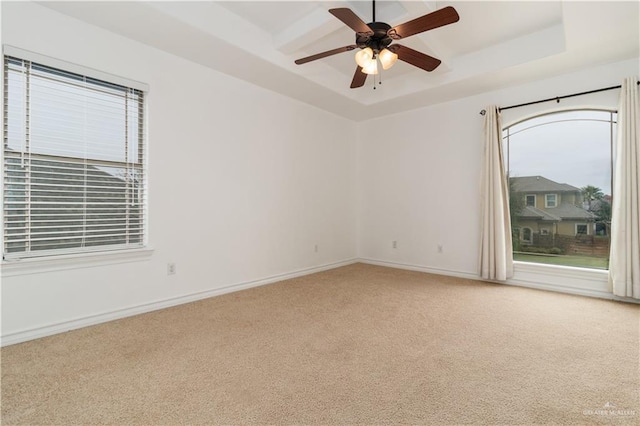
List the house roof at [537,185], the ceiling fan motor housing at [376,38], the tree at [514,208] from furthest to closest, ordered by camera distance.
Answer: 1. the tree at [514,208]
2. the house roof at [537,185]
3. the ceiling fan motor housing at [376,38]

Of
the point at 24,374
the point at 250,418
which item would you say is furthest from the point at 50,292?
the point at 250,418

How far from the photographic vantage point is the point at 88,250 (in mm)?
2684

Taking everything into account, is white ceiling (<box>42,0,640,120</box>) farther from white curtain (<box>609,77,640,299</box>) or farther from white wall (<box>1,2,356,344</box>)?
white curtain (<box>609,77,640,299</box>)

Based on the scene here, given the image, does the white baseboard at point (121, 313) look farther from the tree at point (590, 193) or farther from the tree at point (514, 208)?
the tree at point (590, 193)

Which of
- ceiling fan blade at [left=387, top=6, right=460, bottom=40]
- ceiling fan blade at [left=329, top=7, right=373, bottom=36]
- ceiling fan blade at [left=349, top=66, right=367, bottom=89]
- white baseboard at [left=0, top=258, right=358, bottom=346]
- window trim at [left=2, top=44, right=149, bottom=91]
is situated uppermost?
ceiling fan blade at [left=349, top=66, right=367, bottom=89]

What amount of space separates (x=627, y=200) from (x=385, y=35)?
10.2 feet

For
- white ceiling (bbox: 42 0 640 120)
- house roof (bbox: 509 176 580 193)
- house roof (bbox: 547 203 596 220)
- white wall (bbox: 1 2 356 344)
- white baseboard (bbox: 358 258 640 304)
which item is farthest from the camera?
house roof (bbox: 509 176 580 193)

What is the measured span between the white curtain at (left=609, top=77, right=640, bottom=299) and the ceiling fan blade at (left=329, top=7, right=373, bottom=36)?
3.03 meters

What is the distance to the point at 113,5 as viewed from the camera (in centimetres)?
242

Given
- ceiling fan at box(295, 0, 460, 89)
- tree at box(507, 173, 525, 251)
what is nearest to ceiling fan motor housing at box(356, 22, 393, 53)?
ceiling fan at box(295, 0, 460, 89)

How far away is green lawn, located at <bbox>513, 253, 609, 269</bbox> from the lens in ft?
11.7

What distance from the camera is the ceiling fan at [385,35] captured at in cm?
206

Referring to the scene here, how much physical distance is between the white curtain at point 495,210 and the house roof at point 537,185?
0.24 m

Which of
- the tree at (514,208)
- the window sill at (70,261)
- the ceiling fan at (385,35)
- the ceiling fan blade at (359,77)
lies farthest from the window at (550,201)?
the window sill at (70,261)
